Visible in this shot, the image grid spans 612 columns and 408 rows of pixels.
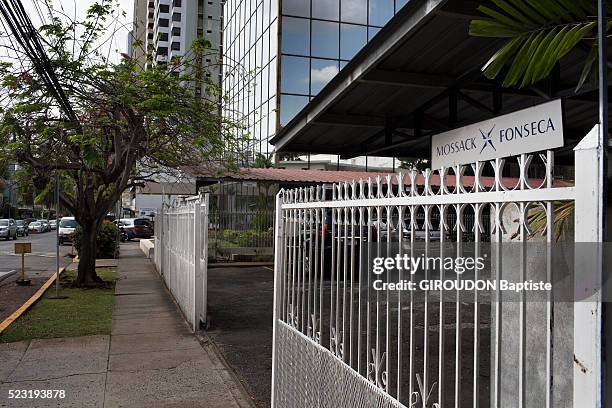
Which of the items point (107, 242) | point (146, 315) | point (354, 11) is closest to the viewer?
point (146, 315)

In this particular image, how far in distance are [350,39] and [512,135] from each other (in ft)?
73.1

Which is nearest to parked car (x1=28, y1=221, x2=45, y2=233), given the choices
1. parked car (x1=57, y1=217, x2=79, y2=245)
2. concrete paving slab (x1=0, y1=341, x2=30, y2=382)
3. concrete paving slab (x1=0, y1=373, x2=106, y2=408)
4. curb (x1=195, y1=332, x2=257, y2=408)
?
parked car (x1=57, y1=217, x2=79, y2=245)

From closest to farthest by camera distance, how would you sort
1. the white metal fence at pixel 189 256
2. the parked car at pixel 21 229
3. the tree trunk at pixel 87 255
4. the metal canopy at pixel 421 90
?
1. the metal canopy at pixel 421 90
2. the white metal fence at pixel 189 256
3. the tree trunk at pixel 87 255
4. the parked car at pixel 21 229

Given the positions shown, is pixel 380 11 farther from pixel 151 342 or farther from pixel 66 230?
pixel 151 342

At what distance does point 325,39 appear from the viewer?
83.0 ft

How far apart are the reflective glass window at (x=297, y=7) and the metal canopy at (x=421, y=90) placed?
715 inches

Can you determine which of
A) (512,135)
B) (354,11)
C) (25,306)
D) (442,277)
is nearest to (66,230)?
(354,11)

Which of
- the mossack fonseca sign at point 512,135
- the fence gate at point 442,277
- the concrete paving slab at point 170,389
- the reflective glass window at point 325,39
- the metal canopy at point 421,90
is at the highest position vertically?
the reflective glass window at point 325,39

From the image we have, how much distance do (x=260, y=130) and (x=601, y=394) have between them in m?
26.5

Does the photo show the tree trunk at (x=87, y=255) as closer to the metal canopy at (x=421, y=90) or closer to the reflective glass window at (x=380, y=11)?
the metal canopy at (x=421, y=90)

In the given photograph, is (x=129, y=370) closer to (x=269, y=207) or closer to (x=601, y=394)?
(x=601, y=394)

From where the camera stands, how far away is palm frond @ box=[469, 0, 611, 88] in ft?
7.92

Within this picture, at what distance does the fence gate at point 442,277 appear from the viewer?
62.9 inches

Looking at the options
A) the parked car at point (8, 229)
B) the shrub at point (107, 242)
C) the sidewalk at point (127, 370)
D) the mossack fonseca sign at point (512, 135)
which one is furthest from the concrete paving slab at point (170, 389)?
the parked car at point (8, 229)
